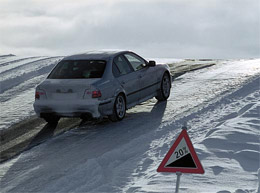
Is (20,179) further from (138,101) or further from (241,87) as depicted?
(241,87)

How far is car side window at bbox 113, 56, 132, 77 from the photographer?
39.5 feet

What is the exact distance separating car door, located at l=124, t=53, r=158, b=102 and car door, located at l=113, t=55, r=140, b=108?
6.8 inches

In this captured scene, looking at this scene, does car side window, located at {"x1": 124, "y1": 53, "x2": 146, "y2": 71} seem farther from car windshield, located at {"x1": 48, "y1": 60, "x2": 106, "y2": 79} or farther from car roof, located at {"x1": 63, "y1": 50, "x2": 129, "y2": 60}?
car windshield, located at {"x1": 48, "y1": 60, "x2": 106, "y2": 79}

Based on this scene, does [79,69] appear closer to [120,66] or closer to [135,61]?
[120,66]

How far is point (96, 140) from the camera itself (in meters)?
10.8

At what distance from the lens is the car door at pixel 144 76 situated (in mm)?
12805

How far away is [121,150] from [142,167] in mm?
1161

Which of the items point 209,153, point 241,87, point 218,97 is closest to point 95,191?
point 209,153

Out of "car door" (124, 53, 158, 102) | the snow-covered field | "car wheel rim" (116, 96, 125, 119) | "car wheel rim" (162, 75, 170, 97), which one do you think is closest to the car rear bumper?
the snow-covered field

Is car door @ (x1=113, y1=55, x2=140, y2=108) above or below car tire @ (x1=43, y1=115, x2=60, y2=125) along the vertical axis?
above

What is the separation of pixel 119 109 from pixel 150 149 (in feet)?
7.93

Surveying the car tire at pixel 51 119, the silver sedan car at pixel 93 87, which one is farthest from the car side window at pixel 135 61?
the car tire at pixel 51 119

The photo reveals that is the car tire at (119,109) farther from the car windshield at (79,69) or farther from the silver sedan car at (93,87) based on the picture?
the car windshield at (79,69)

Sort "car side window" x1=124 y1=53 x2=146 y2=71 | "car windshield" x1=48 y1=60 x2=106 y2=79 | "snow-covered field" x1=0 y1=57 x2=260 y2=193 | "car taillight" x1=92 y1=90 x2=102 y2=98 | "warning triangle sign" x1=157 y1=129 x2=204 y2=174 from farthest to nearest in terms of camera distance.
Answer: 1. "car side window" x1=124 y1=53 x2=146 y2=71
2. "car windshield" x1=48 y1=60 x2=106 y2=79
3. "car taillight" x1=92 y1=90 x2=102 y2=98
4. "snow-covered field" x1=0 y1=57 x2=260 y2=193
5. "warning triangle sign" x1=157 y1=129 x2=204 y2=174
